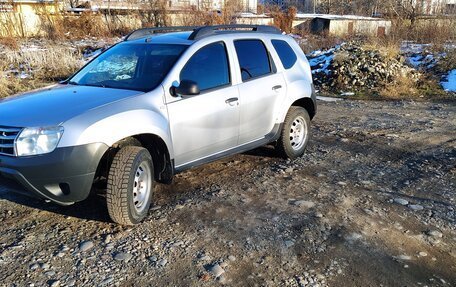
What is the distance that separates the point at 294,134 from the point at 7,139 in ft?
12.7

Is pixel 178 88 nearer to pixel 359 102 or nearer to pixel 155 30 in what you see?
pixel 155 30

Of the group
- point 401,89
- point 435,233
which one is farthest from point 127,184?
point 401,89

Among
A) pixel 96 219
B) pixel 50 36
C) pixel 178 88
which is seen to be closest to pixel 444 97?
pixel 178 88

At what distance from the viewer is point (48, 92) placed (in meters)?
4.67

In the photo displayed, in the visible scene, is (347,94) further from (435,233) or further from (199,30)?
(435,233)

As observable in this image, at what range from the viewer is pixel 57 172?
12.1ft

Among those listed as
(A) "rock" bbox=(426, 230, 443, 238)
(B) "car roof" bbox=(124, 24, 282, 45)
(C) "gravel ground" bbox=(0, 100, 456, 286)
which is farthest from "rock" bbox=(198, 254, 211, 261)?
(B) "car roof" bbox=(124, 24, 282, 45)

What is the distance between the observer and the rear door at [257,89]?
17.5 feet

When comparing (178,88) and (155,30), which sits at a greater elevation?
(155,30)

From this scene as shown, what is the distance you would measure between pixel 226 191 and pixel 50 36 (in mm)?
29911

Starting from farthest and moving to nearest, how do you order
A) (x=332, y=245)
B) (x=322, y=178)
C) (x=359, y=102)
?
1. (x=359, y=102)
2. (x=322, y=178)
3. (x=332, y=245)

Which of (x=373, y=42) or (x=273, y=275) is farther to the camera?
(x=373, y=42)

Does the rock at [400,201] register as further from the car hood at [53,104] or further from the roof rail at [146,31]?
the roof rail at [146,31]

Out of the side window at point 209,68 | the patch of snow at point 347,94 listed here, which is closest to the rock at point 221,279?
the side window at point 209,68
